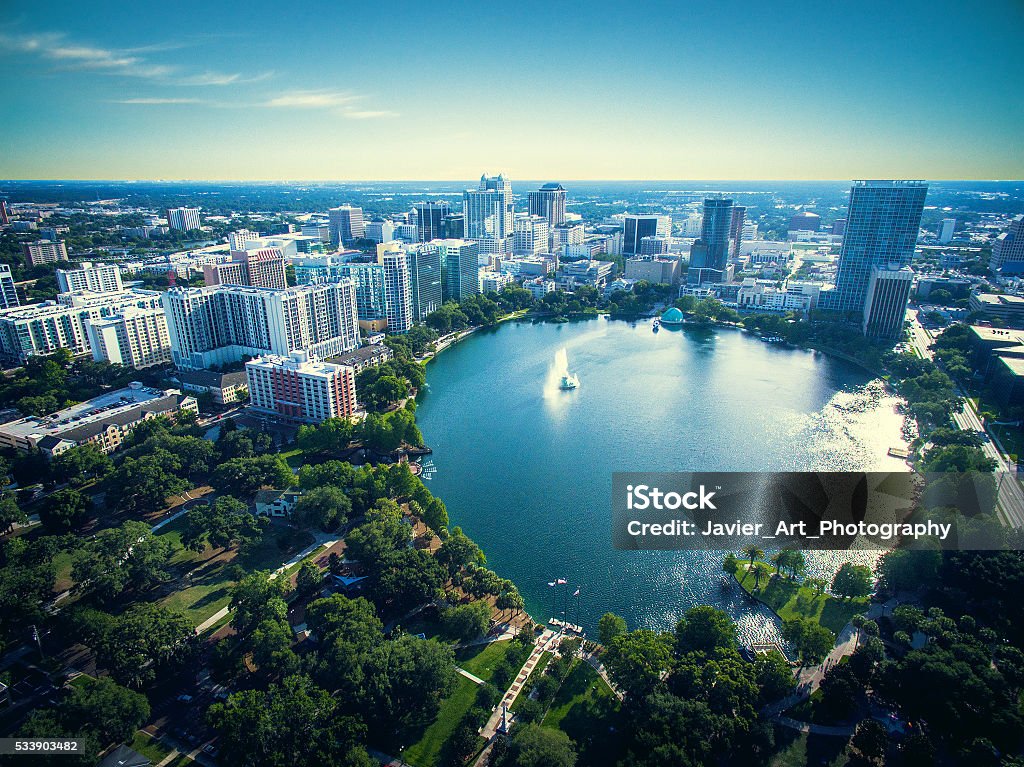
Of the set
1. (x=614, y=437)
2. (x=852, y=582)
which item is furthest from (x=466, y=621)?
(x=614, y=437)

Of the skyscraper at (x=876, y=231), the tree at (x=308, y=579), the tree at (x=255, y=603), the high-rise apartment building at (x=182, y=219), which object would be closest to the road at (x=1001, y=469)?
the skyscraper at (x=876, y=231)

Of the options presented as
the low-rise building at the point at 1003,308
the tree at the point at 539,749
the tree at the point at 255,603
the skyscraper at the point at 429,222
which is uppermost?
the skyscraper at the point at 429,222

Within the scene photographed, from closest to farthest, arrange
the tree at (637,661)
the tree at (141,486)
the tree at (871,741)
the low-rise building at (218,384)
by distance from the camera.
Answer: the tree at (871,741) → the tree at (637,661) → the tree at (141,486) → the low-rise building at (218,384)

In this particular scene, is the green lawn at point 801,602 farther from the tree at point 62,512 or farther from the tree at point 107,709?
the tree at point 62,512

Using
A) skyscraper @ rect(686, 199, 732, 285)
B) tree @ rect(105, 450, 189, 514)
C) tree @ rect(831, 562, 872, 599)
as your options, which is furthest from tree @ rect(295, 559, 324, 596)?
skyscraper @ rect(686, 199, 732, 285)

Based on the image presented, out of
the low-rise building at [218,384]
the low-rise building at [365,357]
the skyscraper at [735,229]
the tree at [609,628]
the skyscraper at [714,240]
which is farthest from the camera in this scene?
the skyscraper at [735,229]

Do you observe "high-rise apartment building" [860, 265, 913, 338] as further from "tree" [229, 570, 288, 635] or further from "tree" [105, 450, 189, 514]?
"tree" [105, 450, 189, 514]

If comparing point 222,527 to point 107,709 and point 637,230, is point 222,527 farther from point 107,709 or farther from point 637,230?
point 637,230

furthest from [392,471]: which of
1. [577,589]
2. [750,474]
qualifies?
[750,474]
